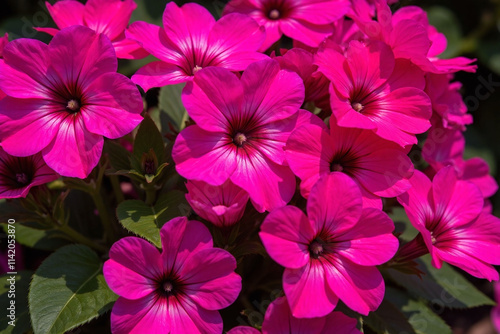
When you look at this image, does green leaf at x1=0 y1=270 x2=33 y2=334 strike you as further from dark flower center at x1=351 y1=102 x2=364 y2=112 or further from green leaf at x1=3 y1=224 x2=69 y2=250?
dark flower center at x1=351 y1=102 x2=364 y2=112

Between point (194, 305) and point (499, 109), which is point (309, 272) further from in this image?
point (499, 109)

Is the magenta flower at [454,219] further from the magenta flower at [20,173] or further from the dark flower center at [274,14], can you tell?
the magenta flower at [20,173]

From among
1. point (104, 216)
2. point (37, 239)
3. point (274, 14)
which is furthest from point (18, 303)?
point (274, 14)

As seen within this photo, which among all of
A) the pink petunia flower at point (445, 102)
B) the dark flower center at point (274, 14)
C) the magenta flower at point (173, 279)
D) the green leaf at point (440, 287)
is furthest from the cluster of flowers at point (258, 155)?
the green leaf at point (440, 287)

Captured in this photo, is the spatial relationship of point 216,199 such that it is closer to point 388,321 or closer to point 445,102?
point 388,321

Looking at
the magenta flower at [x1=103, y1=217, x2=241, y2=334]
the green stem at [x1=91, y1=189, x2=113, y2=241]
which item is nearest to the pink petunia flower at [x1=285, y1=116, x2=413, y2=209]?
the magenta flower at [x1=103, y1=217, x2=241, y2=334]
